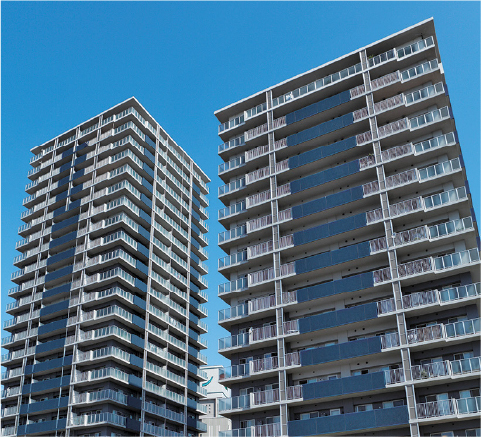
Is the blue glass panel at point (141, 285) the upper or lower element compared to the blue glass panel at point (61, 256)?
lower

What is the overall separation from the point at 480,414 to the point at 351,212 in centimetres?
1978

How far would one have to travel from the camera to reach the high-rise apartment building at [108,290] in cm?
5831

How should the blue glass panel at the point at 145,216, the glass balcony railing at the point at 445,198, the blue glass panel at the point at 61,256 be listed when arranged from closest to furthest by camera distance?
the glass balcony railing at the point at 445,198 → the blue glass panel at the point at 61,256 → the blue glass panel at the point at 145,216

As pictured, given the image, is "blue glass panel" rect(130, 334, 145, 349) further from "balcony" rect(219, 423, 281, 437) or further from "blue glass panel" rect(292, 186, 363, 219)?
"blue glass panel" rect(292, 186, 363, 219)

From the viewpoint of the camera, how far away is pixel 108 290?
200 ft

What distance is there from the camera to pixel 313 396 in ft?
140

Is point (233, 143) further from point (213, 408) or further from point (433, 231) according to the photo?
point (213, 408)

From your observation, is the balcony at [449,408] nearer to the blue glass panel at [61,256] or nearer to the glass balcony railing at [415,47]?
the glass balcony railing at [415,47]

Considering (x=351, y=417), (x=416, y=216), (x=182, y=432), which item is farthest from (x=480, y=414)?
(x=182, y=432)

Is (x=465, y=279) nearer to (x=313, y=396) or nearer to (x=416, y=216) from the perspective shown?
(x=416, y=216)

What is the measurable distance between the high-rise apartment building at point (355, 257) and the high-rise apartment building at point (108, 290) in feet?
47.3

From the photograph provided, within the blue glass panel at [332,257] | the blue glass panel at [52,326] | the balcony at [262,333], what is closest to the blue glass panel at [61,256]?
the blue glass panel at [52,326]

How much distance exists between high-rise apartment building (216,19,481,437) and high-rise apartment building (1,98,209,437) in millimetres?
14430

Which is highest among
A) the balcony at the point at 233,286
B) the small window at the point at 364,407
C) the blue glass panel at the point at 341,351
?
the balcony at the point at 233,286
